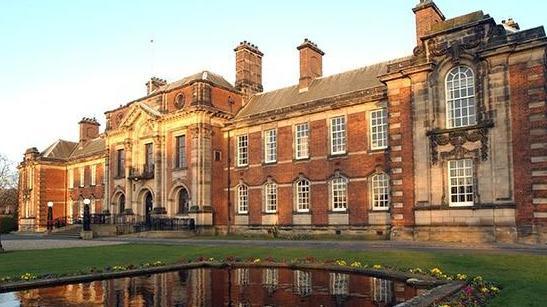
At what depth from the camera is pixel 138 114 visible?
4144 centimetres

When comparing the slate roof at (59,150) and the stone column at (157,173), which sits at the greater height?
the slate roof at (59,150)

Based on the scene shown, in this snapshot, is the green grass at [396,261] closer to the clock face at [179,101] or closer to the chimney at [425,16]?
A: the chimney at [425,16]

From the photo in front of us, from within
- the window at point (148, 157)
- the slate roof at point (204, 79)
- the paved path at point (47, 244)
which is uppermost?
the slate roof at point (204, 79)

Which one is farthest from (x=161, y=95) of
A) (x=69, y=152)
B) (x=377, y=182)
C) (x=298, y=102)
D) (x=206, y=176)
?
(x=69, y=152)

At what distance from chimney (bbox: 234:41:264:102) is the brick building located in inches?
4.6

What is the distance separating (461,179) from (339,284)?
14.0 meters

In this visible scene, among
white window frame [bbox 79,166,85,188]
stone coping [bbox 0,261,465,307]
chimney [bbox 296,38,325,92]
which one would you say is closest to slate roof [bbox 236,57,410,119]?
chimney [bbox 296,38,325,92]

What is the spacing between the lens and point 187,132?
3700cm

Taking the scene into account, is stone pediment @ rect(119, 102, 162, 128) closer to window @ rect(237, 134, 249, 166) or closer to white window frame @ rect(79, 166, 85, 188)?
window @ rect(237, 134, 249, 166)

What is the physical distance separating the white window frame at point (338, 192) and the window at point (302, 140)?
286cm

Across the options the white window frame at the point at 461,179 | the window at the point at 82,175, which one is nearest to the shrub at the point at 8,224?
the window at the point at 82,175

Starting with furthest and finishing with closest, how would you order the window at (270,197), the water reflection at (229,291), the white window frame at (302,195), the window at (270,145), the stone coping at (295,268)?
the window at (270,145) < the window at (270,197) < the white window frame at (302,195) < the water reflection at (229,291) < the stone coping at (295,268)

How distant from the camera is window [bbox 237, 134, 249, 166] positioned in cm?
3607

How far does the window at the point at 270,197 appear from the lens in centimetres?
3366
